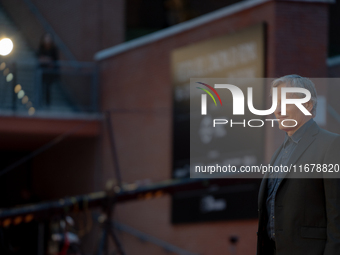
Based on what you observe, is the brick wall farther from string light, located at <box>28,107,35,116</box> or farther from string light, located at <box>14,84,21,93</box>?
string light, located at <box>14,84,21,93</box>

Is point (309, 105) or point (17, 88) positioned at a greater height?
point (17, 88)

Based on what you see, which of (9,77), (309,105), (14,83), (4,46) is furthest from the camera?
(14,83)

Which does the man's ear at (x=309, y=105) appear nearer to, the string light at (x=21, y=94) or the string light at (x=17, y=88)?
the string light at (x=17, y=88)

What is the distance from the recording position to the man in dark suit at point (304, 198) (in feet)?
9.57

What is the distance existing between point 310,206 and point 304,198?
5 centimetres

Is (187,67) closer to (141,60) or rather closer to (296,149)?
(141,60)

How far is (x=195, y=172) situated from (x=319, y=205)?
27.3 ft

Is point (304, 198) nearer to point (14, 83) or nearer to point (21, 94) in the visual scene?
point (14, 83)

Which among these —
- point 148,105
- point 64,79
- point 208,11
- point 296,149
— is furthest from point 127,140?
point 296,149

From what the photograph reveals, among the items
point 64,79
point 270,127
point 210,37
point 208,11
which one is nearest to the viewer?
point 270,127

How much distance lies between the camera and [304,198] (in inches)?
118

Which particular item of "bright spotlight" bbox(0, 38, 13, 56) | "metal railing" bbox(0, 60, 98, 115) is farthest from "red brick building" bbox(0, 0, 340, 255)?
"bright spotlight" bbox(0, 38, 13, 56)

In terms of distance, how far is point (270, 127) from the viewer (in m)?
9.77

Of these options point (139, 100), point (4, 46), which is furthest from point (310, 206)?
point (139, 100)
